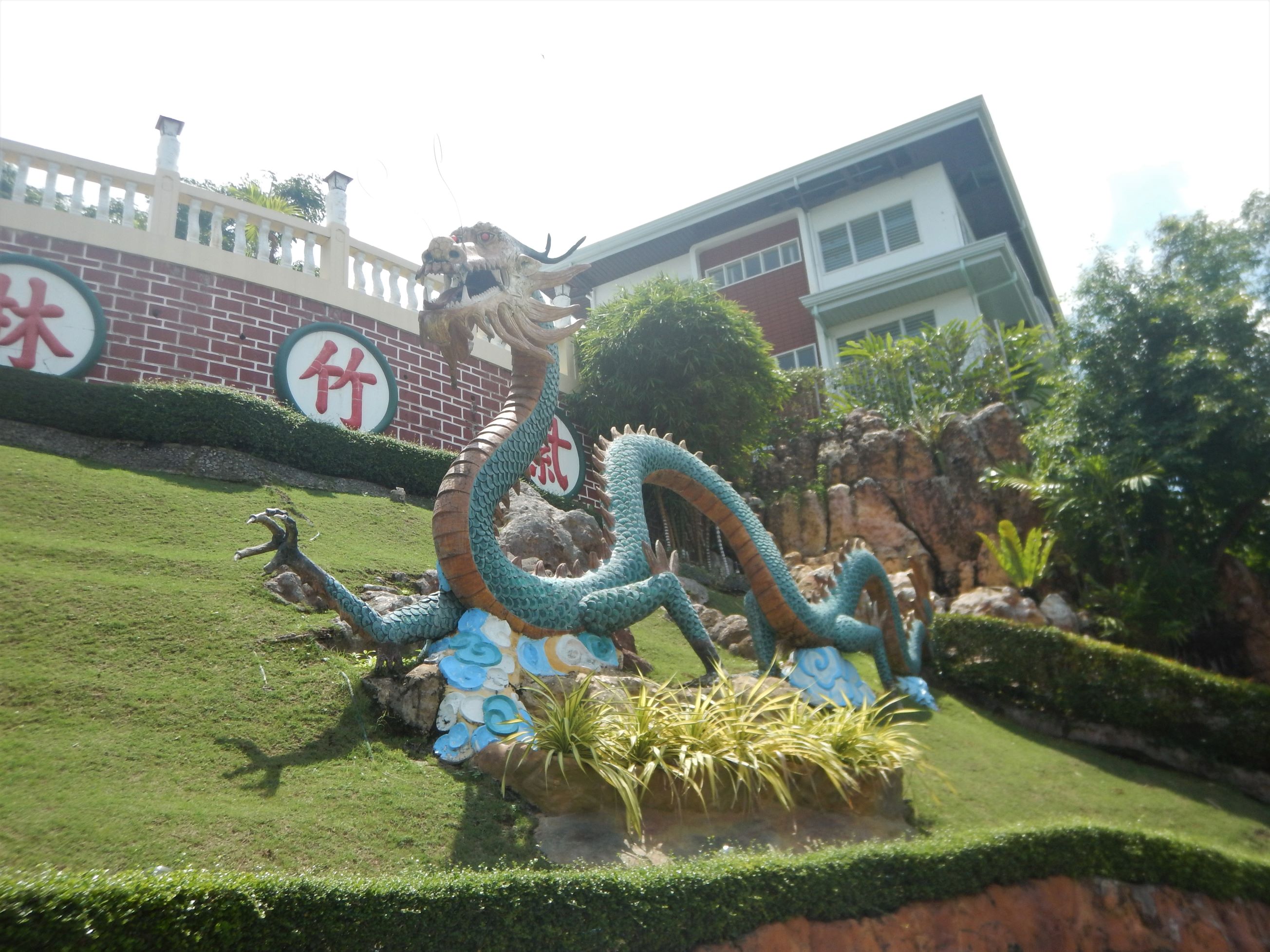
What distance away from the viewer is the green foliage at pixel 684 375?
571 inches

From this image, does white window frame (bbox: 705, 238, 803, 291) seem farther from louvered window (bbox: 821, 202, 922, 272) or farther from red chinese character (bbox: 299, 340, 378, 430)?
red chinese character (bbox: 299, 340, 378, 430)

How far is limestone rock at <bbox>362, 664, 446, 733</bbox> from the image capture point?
5.31 meters

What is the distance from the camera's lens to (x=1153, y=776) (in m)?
8.11

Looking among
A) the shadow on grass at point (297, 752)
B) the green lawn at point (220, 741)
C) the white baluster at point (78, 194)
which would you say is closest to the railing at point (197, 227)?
the white baluster at point (78, 194)

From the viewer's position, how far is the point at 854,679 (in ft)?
25.6

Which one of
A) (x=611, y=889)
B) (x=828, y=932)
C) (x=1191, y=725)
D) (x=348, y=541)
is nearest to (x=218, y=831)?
(x=611, y=889)

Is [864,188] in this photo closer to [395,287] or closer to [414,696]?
[395,287]

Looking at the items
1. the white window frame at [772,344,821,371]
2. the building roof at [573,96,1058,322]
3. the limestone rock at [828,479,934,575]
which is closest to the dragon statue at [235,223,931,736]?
the limestone rock at [828,479,934,575]

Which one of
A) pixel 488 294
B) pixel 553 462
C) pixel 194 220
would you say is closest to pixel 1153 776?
pixel 488 294

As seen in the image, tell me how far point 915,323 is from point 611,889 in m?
19.1

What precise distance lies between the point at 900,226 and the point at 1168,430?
10.4 metres

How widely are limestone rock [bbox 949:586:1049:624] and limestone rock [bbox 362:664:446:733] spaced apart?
25.0 feet

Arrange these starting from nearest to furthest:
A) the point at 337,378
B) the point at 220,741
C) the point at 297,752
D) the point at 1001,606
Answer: the point at 220,741 < the point at 297,752 < the point at 1001,606 < the point at 337,378

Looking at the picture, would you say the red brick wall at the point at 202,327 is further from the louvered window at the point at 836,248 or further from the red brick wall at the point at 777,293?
the louvered window at the point at 836,248
